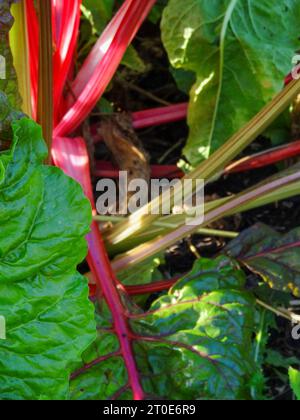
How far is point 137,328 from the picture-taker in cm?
142

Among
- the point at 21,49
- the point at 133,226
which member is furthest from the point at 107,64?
the point at 133,226

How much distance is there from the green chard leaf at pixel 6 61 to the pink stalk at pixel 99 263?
1.28 ft

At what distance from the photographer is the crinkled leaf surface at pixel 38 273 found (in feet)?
3.35

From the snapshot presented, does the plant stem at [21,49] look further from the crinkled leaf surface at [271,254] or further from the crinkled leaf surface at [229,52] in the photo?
the crinkled leaf surface at [271,254]

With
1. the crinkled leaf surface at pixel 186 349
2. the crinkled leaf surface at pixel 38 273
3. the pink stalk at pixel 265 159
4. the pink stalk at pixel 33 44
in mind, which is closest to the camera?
the crinkled leaf surface at pixel 38 273

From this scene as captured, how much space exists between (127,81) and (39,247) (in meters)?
1.02

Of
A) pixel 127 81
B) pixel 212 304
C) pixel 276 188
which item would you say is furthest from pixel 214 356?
A: pixel 127 81

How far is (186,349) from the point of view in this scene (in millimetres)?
1368

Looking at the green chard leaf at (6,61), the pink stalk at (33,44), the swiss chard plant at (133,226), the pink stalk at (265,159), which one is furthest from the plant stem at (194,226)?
the green chard leaf at (6,61)

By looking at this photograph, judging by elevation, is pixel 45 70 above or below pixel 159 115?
below

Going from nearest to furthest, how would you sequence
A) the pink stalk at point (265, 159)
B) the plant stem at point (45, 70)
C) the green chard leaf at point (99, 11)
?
the plant stem at point (45, 70)
the green chard leaf at point (99, 11)
the pink stalk at point (265, 159)

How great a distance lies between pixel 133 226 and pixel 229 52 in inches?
17.4

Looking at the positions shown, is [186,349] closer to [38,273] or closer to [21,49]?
[38,273]

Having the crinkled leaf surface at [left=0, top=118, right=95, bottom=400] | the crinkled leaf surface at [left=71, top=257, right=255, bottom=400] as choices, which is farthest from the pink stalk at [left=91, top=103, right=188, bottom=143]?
the crinkled leaf surface at [left=0, top=118, right=95, bottom=400]
